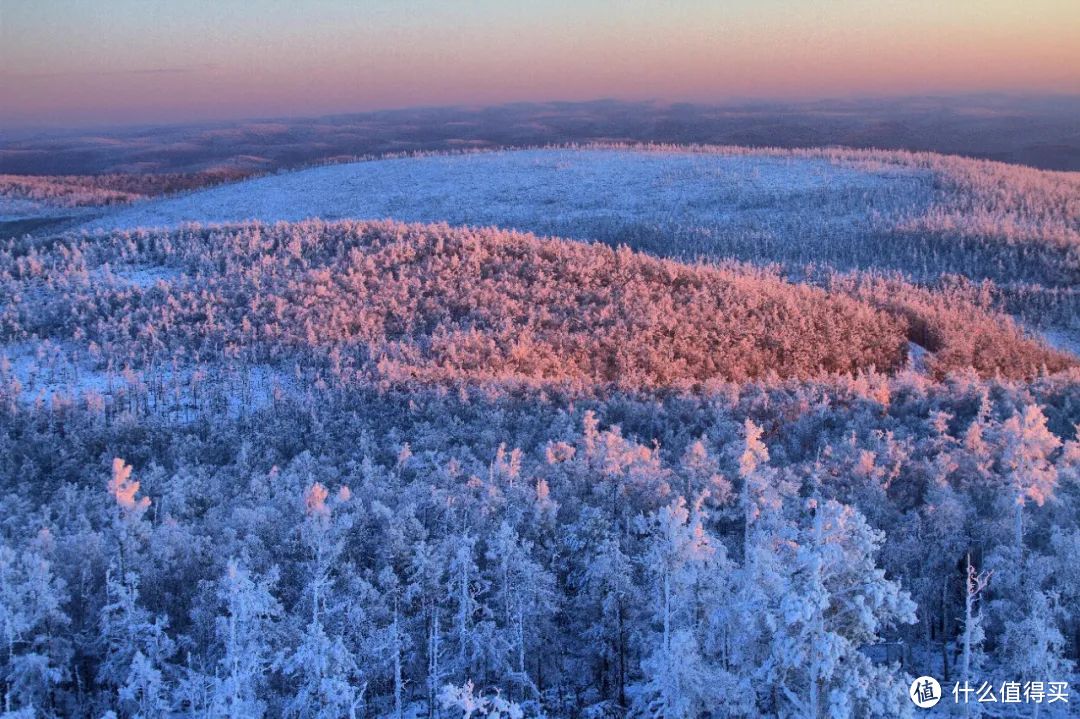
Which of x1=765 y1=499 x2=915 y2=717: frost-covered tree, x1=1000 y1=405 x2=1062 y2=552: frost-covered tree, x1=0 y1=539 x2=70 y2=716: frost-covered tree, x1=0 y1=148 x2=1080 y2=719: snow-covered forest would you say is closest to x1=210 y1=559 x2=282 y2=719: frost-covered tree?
x1=0 y1=148 x2=1080 y2=719: snow-covered forest

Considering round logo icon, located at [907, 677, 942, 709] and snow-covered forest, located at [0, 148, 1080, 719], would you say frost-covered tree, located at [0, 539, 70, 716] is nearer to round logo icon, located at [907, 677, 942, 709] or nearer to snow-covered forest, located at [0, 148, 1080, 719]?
snow-covered forest, located at [0, 148, 1080, 719]

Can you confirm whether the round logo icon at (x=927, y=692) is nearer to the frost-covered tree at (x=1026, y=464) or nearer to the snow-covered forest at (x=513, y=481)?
the snow-covered forest at (x=513, y=481)

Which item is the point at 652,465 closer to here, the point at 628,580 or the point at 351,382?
the point at 628,580

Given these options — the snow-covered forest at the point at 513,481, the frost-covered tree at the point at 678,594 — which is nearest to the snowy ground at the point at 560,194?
the snow-covered forest at the point at 513,481

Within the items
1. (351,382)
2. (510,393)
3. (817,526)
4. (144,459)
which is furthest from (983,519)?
(144,459)

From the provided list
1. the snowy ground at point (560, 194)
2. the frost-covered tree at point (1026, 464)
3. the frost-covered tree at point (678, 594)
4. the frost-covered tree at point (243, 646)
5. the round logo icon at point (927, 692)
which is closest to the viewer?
the frost-covered tree at point (243, 646)

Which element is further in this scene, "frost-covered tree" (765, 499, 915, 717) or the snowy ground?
the snowy ground
